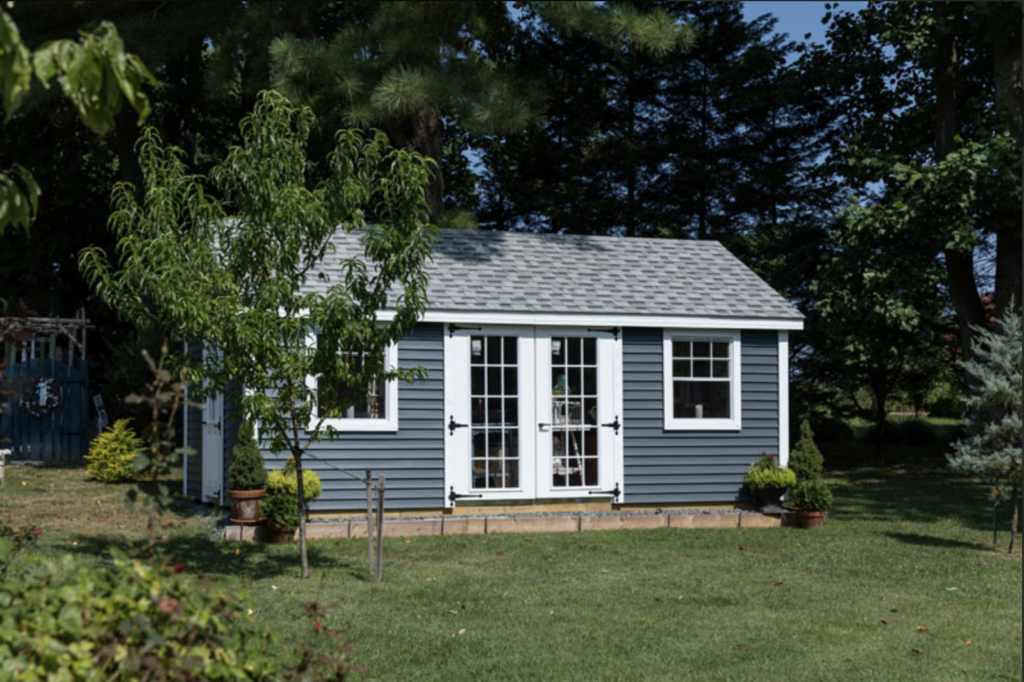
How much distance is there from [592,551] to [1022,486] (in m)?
4.41

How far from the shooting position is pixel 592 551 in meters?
11.0

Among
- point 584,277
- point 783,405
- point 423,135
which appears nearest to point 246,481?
point 584,277

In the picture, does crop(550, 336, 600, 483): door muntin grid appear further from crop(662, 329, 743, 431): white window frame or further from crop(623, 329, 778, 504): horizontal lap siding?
crop(662, 329, 743, 431): white window frame

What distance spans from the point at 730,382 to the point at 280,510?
20.8 feet

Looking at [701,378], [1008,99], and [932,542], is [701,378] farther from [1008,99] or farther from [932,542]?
[1008,99]

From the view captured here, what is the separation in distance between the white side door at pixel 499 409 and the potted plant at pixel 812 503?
11.0 feet

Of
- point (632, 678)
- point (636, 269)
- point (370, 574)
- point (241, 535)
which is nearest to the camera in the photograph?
point (632, 678)

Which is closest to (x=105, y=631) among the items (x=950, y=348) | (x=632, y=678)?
(x=632, y=678)

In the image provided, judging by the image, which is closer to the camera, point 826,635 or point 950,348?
point 826,635

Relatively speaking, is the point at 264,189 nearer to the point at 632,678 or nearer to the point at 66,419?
the point at 632,678

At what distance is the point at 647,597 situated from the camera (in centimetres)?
853

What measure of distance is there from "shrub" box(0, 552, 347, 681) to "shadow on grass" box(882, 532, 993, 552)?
9771 mm

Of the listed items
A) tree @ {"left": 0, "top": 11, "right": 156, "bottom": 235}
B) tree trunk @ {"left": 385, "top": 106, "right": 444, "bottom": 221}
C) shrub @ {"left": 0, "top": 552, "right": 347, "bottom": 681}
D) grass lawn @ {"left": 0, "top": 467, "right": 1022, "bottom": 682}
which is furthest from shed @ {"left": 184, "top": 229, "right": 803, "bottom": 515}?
tree @ {"left": 0, "top": 11, "right": 156, "bottom": 235}

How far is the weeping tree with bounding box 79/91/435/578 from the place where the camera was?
847cm
